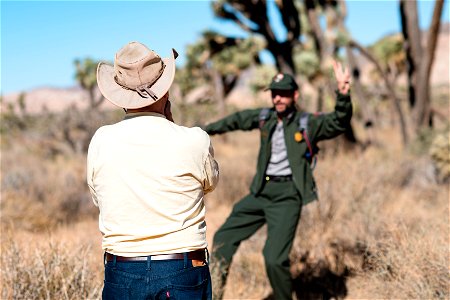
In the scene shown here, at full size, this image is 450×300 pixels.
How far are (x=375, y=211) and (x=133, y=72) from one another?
4.26 meters

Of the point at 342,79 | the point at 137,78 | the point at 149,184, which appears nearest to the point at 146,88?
the point at 137,78

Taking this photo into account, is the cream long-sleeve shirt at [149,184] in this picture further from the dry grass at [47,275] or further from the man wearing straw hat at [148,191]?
the dry grass at [47,275]

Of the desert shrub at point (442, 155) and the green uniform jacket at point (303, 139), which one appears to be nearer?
the green uniform jacket at point (303, 139)

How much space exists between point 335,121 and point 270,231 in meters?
0.94

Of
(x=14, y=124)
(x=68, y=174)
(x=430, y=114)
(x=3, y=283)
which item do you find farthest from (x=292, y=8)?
(x=3, y=283)

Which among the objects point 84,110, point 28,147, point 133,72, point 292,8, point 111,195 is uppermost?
point 292,8

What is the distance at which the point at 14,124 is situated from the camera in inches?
681

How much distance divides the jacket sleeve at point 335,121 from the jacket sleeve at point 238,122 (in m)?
0.49

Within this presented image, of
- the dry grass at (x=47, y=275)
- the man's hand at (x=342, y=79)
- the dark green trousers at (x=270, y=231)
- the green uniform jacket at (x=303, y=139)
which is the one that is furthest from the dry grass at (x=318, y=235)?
the man's hand at (x=342, y=79)

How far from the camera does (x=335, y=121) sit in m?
4.21

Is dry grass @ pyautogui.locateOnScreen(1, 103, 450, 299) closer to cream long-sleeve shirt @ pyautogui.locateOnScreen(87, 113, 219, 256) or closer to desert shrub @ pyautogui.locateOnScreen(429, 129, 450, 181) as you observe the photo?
desert shrub @ pyautogui.locateOnScreen(429, 129, 450, 181)

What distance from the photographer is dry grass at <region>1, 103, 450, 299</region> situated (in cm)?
378

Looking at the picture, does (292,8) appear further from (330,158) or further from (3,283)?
(3,283)

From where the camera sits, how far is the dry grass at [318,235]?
3775 millimetres
